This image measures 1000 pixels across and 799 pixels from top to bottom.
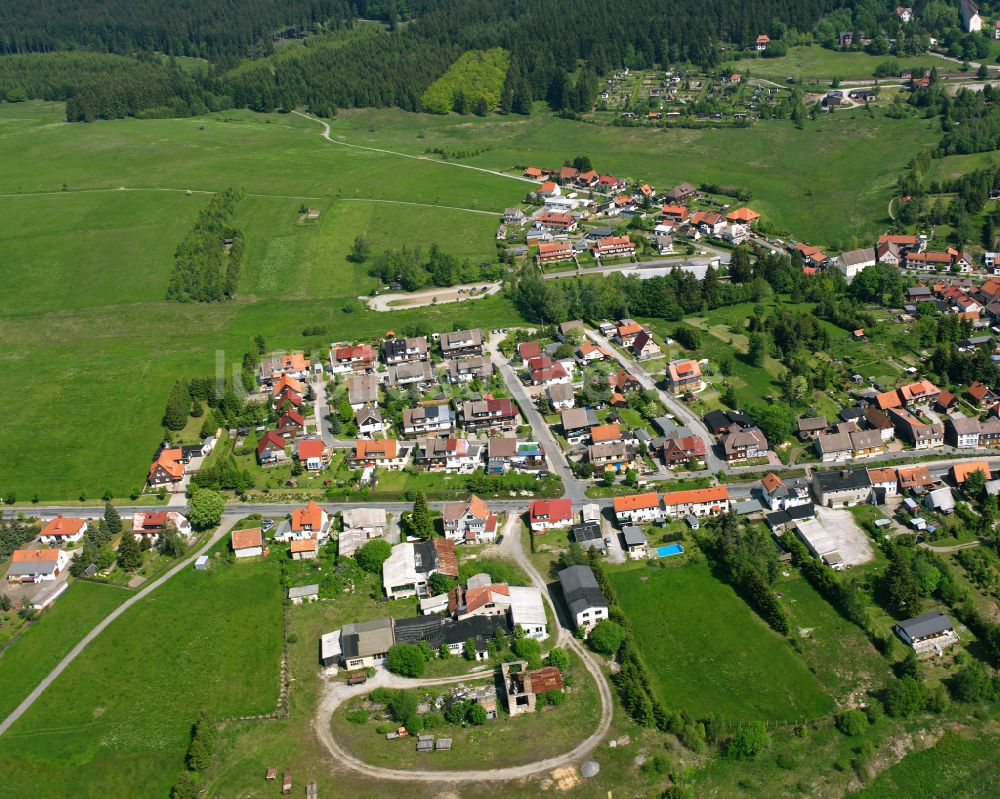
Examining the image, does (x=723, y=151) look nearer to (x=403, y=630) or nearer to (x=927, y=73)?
(x=927, y=73)

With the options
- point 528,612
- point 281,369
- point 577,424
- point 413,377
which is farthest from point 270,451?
point 528,612

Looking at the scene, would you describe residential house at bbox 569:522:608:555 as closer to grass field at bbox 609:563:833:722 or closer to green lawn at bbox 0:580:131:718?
grass field at bbox 609:563:833:722

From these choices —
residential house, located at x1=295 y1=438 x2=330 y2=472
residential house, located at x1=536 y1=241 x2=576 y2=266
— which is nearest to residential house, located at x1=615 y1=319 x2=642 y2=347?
residential house, located at x1=536 y1=241 x2=576 y2=266

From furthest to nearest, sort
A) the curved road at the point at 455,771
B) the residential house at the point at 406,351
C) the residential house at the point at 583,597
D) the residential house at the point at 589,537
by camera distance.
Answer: the residential house at the point at 406,351 → the residential house at the point at 589,537 → the residential house at the point at 583,597 → the curved road at the point at 455,771

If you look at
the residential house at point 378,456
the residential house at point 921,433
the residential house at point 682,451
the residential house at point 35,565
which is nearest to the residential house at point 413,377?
the residential house at point 378,456

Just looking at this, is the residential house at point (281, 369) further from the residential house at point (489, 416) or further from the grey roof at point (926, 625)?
the grey roof at point (926, 625)
